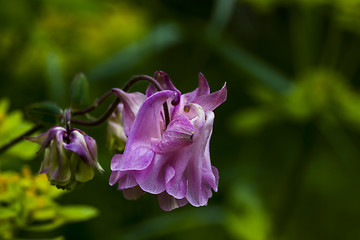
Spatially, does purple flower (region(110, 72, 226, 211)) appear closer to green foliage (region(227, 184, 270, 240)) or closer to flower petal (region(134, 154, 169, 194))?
flower petal (region(134, 154, 169, 194))

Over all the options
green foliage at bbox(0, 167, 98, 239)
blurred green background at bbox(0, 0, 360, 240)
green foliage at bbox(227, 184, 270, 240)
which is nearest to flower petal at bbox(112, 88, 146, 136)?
green foliage at bbox(0, 167, 98, 239)

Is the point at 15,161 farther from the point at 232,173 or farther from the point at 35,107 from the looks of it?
the point at 232,173

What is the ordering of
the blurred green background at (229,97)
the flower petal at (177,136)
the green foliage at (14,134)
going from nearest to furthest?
the flower petal at (177,136) → the green foliage at (14,134) → the blurred green background at (229,97)

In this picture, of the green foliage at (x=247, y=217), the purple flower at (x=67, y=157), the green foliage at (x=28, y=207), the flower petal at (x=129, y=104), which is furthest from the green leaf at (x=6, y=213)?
the green foliage at (x=247, y=217)

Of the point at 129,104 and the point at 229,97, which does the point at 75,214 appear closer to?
the point at 129,104

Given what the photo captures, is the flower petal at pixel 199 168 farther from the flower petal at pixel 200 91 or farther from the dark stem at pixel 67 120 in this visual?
the dark stem at pixel 67 120

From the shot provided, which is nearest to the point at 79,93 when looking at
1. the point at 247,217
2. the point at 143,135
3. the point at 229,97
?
the point at 143,135

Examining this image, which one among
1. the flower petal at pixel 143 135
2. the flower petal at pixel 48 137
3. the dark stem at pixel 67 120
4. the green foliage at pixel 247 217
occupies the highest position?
the flower petal at pixel 143 135
